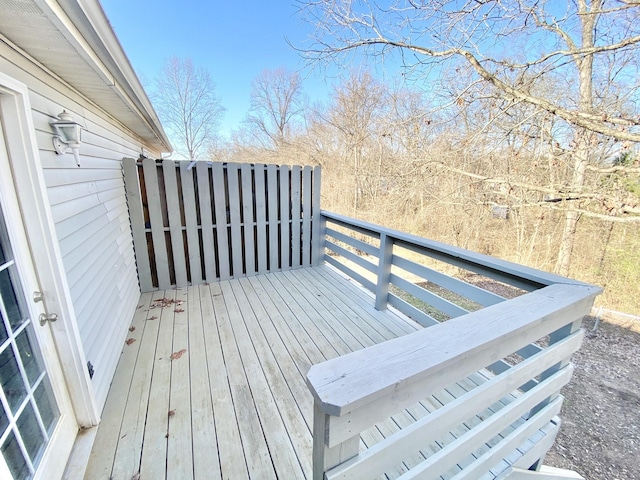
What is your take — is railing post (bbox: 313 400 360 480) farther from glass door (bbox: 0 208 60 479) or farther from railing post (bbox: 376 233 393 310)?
railing post (bbox: 376 233 393 310)

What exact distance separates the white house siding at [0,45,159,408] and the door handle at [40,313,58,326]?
0.77 ft

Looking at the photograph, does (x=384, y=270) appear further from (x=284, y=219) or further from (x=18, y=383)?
(x=18, y=383)

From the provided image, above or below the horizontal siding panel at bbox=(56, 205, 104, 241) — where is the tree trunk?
above

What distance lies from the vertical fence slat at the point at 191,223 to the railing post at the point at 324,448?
3295 mm

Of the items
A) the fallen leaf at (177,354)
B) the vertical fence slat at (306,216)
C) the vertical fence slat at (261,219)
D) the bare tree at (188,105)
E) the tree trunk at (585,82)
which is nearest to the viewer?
the fallen leaf at (177,354)

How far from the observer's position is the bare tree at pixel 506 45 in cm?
277

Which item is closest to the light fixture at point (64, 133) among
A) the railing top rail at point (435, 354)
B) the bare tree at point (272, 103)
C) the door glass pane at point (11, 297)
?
the door glass pane at point (11, 297)

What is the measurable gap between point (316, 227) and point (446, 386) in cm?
350

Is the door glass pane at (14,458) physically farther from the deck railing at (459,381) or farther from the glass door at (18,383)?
the deck railing at (459,381)

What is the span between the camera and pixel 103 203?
238 cm

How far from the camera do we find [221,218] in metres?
3.69

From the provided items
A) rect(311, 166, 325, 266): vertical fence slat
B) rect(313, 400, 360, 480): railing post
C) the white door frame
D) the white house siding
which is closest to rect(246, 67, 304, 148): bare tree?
rect(311, 166, 325, 266): vertical fence slat

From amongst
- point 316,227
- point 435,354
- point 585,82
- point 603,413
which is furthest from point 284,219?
point 585,82

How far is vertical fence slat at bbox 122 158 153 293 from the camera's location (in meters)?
3.18
